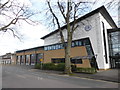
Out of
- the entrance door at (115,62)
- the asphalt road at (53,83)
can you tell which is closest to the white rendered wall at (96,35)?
the entrance door at (115,62)

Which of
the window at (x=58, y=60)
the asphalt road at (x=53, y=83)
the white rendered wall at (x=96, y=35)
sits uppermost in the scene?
the white rendered wall at (x=96, y=35)

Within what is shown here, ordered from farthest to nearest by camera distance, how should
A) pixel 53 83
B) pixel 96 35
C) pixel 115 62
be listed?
pixel 115 62
pixel 96 35
pixel 53 83

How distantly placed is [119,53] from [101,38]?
554cm

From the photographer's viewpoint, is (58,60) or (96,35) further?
(58,60)

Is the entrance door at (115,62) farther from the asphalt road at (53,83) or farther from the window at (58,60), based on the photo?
the asphalt road at (53,83)

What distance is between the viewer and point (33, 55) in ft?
136

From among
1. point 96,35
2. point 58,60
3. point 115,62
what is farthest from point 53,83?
point 115,62

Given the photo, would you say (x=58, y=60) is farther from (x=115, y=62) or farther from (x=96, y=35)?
(x=115, y=62)

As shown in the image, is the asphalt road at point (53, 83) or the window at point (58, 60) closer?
the asphalt road at point (53, 83)

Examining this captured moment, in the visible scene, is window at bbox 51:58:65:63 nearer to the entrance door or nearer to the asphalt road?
the entrance door

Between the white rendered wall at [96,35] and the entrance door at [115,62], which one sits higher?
the white rendered wall at [96,35]

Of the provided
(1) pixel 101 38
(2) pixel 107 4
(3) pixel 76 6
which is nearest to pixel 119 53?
(1) pixel 101 38

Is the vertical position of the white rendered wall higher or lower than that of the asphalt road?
higher

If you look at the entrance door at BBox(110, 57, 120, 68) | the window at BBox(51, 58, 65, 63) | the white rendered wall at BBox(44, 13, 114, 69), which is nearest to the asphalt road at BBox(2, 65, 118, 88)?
the white rendered wall at BBox(44, 13, 114, 69)
